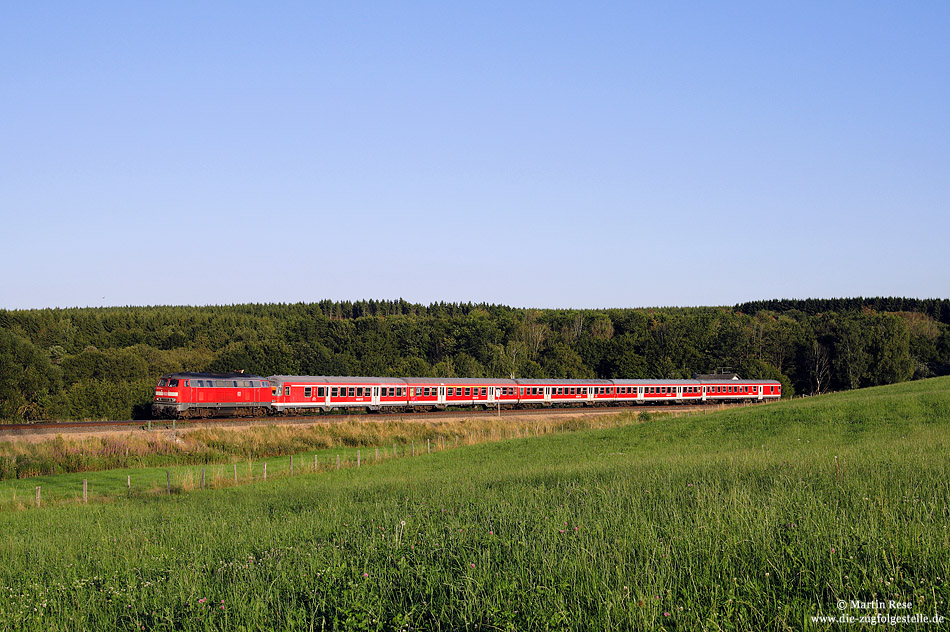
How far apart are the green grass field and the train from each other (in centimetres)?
3486

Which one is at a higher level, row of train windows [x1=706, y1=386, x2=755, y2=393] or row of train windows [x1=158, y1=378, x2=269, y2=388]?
row of train windows [x1=158, y1=378, x2=269, y2=388]

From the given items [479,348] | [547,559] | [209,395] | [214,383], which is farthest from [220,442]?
[479,348]

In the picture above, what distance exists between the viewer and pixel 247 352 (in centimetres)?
9631

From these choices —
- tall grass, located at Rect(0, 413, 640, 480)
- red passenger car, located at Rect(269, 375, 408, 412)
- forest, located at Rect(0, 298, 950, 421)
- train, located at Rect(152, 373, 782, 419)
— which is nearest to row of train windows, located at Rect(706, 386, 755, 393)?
train, located at Rect(152, 373, 782, 419)

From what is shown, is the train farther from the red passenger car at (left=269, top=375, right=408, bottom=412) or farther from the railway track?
the railway track

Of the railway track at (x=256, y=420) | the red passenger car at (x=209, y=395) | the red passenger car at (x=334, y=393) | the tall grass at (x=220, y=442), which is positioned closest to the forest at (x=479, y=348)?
the red passenger car at (x=209, y=395)

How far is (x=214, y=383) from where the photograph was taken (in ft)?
163

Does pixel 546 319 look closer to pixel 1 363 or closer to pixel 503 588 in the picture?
pixel 1 363

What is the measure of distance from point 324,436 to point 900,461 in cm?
3659

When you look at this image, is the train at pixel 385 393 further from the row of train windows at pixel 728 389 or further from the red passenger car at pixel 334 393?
the row of train windows at pixel 728 389

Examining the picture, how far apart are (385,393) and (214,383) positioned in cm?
1336

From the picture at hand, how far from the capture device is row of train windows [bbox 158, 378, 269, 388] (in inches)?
1900

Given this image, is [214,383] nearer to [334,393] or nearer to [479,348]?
[334,393]

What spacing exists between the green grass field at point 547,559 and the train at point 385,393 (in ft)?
114
